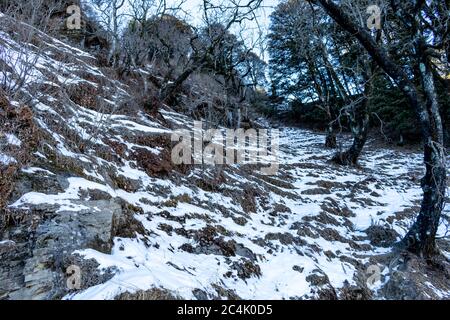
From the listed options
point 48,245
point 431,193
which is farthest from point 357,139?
point 48,245

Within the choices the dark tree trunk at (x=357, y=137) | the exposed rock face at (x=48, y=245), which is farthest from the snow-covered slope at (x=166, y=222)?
the dark tree trunk at (x=357, y=137)

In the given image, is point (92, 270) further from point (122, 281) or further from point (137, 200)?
point (137, 200)

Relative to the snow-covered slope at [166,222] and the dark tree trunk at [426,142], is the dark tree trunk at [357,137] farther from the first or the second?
the dark tree trunk at [426,142]

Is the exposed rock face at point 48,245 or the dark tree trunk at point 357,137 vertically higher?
the dark tree trunk at point 357,137

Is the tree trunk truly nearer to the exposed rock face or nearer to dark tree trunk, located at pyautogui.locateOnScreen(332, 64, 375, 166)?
the exposed rock face

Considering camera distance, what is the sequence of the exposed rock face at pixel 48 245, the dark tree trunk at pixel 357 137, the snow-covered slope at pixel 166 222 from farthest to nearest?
the dark tree trunk at pixel 357 137, the snow-covered slope at pixel 166 222, the exposed rock face at pixel 48 245

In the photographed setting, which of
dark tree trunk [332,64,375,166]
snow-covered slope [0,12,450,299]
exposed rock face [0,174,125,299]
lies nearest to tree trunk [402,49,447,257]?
snow-covered slope [0,12,450,299]

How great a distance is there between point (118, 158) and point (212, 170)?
7.29 ft

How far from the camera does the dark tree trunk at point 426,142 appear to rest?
197 inches

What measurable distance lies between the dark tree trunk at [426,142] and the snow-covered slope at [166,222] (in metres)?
0.49

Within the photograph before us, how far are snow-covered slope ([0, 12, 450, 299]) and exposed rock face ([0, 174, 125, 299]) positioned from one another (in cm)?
1

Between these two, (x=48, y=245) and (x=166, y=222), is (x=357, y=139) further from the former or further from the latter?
(x=48, y=245)

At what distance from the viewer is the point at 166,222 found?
482 cm
